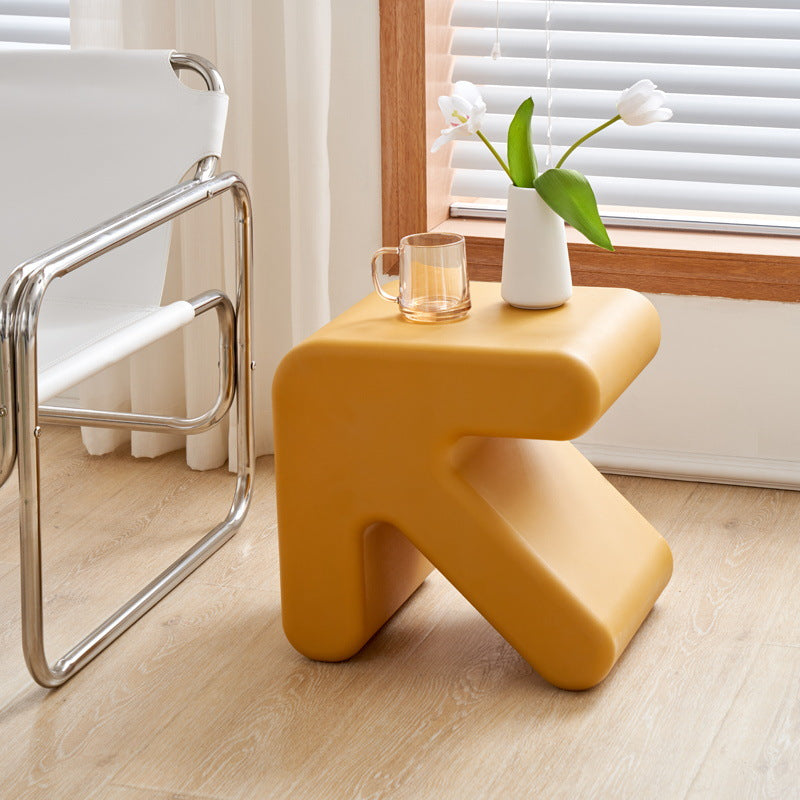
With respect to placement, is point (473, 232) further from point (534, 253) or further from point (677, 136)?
point (534, 253)

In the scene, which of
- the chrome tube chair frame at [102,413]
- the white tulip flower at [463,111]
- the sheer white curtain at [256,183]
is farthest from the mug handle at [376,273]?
the sheer white curtain at [256,183]

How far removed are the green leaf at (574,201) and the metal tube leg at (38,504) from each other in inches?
19.9

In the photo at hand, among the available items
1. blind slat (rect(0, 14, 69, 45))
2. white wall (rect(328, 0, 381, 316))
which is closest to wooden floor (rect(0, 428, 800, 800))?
white wall (rect(328, 0, 381, 316))

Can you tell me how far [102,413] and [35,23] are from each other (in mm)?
999

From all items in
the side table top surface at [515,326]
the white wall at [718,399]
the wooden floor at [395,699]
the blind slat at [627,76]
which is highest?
the blind slat at [627,76]

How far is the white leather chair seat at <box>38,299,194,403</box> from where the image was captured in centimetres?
157

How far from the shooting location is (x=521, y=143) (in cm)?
160

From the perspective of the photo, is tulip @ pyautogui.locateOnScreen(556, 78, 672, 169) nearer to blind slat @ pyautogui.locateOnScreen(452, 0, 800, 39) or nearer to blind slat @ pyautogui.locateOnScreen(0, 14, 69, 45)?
blind slat @ pyautogui.locateOnScreen(452, 0, 800, 39)

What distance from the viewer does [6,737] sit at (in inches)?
58.9

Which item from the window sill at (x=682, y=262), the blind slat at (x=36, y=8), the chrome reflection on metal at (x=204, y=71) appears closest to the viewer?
the chrome reflection on metal at (x=204, y=71)

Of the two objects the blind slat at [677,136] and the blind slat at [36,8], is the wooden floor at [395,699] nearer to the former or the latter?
the blind slat at [677,136]

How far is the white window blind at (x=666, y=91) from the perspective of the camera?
7.15ft

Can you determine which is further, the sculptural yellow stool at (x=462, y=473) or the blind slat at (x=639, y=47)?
the blind slat at (x=639, y=47)

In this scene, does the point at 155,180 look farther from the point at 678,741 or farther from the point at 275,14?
the point at 678,741
